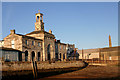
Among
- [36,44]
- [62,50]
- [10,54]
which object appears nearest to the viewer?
[10,54]

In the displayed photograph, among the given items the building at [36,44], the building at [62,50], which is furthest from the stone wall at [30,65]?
the building at [62,50]

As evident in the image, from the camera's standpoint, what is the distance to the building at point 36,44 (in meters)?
40.0

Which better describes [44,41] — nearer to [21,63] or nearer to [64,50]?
[64,50]

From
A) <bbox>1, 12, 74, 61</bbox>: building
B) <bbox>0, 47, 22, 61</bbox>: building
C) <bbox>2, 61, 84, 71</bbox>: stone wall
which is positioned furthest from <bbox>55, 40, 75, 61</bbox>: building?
<bbox>0, 47, 22, 61</bbox>: building

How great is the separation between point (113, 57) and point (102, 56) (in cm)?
586

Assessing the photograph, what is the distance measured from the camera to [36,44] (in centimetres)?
4466

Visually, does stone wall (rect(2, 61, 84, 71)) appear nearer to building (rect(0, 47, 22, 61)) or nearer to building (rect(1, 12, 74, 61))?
building (rect(0, 47, 22, 61))

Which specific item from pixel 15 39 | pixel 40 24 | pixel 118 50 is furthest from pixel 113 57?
pixel 15 39

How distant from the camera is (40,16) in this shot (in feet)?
177

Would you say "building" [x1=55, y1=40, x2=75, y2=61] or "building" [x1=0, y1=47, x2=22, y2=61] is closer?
"building" [x1=0, y1=47, x2=22, y2=61]

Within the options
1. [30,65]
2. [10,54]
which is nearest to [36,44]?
[10,54]

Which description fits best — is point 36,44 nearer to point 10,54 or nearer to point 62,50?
point 10,54

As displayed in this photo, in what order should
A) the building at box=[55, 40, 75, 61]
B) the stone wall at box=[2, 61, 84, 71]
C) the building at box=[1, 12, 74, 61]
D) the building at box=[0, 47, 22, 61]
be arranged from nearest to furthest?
the stone wall at box=[2, 61, 84, 71] < the building at box=[0, 47, 22, 61] < the building at box=[1, 12, 74, 61] < the building at box=[55, 40, 75, 61]

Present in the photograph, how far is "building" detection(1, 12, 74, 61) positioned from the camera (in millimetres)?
40031
